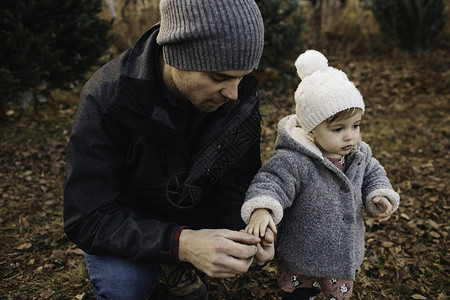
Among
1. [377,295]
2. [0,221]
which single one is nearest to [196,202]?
[377,295]

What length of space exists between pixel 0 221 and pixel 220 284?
200 centimetres

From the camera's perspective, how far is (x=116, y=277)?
1917 mm

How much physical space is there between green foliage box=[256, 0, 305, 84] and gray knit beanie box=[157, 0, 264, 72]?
4.22 metres

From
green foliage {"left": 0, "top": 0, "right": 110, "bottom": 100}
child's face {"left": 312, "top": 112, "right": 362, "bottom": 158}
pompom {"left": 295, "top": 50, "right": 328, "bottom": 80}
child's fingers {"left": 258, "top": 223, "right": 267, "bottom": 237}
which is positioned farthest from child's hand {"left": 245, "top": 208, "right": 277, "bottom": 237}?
green foliage {"left": 0, "top": 0, "right": 110, "bottom": 100}

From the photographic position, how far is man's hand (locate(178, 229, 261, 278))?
1686 millimetres

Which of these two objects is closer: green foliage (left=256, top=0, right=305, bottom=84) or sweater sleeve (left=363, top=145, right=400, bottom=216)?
sweater sleeve (left=363, top=145, right=400, bottom=216)

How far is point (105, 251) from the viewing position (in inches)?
73.0

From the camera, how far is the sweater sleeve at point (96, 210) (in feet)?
5.85

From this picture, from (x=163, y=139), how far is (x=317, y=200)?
0.85m

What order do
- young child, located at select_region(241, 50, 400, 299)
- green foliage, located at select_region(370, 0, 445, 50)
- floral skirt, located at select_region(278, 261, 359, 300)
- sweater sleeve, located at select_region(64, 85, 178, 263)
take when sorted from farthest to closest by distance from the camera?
green foliage, located at select_region(370, 0, 445, 50) → floral skirt, located at select_region(278, 261, 359, 300) → young child, located at select_region(241, 50, 400, 299) → sweater sleeve, located at select_region(64, 85, 178, 263)

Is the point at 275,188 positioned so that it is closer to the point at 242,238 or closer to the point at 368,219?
the point at 242,238

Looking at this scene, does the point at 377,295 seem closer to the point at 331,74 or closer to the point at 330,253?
the point at 330,253

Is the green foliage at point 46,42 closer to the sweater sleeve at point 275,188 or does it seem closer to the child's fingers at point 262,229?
the sweater sleeve at point 275,188

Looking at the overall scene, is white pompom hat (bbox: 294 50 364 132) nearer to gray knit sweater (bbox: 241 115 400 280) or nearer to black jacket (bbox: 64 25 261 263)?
gray knit sweater (bbox: 241 115 400 280)
